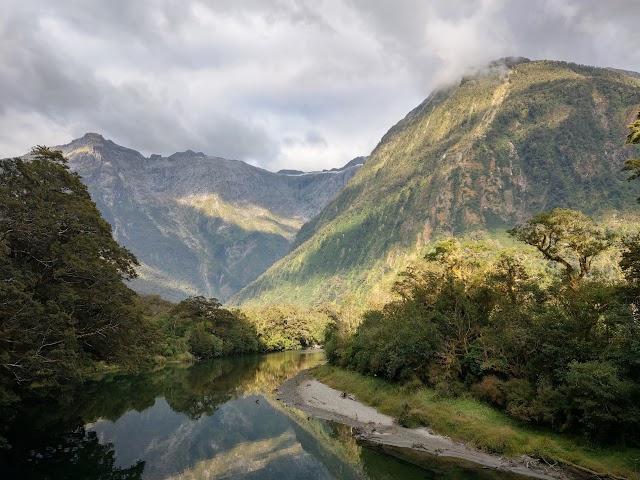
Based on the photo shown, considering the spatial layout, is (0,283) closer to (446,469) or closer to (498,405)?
(446,469)

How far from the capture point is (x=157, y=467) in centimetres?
3372

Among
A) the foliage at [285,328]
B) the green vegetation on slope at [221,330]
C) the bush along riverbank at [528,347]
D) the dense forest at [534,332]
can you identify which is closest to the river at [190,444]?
the bush along riverbank at [528,347]

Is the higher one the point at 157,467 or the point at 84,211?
the point at 84,211

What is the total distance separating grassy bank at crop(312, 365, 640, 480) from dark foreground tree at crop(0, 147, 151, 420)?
28.7 meters

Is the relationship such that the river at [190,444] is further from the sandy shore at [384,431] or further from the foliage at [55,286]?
the foliage at [55,286]

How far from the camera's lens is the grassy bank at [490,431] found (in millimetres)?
28177

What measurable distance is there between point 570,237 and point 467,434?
21.0 m

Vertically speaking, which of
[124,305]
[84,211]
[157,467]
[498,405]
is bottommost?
[157,467]

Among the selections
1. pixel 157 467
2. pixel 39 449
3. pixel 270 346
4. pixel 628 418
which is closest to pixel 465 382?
pixel 628 418

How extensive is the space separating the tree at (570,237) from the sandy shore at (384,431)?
60.9 feet

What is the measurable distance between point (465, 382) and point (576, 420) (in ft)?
53.6

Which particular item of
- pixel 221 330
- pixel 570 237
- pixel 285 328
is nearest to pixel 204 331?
pixel 221 330

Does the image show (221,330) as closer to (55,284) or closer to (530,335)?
(55,284)

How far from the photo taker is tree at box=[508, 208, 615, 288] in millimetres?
41406
